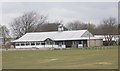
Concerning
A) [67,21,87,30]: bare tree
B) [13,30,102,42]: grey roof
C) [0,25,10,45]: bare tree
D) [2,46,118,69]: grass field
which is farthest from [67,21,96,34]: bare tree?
[2,46,118,69]: grass field

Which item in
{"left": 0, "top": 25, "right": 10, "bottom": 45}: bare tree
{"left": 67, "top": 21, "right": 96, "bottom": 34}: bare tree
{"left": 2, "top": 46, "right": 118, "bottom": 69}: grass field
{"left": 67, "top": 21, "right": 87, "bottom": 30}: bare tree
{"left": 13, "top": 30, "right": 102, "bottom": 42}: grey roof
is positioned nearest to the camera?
{"left": 2, "top": 46, "right": 118, "bottom": 69}: grass field

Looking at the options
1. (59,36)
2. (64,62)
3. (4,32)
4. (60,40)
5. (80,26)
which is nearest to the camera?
(64,62)

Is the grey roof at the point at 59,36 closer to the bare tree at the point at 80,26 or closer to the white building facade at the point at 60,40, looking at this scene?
the white building facade at the point at 60,40

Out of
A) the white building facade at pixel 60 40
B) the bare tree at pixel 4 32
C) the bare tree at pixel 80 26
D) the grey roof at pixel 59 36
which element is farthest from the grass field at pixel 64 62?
the bare tree at pixel 80 26

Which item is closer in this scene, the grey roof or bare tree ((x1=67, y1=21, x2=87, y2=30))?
the grey roof

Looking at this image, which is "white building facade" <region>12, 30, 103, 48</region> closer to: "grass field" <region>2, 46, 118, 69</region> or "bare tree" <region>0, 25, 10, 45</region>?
"bare tree" <region>0, 25, 10, 45</region>

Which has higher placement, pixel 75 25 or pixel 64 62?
pixel 75 25

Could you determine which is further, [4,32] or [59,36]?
[4,32]

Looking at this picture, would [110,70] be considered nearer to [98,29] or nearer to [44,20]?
[44,20]

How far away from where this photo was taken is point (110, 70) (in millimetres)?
21844

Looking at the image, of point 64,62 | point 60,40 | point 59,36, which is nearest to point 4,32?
point 59,36

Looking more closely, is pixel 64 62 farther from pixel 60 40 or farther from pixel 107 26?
pixel 107 26

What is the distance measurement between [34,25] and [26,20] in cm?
381

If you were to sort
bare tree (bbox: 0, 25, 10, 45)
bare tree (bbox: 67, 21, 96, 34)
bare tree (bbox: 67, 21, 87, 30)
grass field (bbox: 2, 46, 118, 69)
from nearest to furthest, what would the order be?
grass field (bbox: 2, 46, 118, 69)
bare tree (bbox: 0, 25, 10, 45)
bare tree (bbox: 67, 21, 96, 34)
bare tree (bbox: 67, 21, 87, 30)
